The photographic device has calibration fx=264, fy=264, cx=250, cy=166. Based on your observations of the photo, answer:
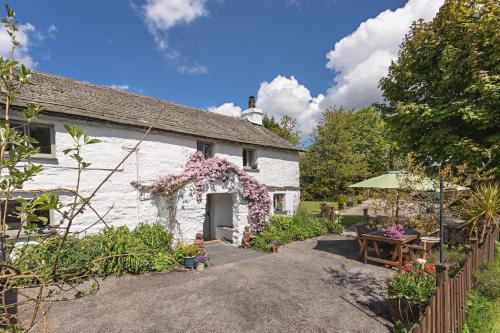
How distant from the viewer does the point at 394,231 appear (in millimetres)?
8945

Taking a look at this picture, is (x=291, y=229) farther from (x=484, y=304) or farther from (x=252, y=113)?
(x=252, y=113)

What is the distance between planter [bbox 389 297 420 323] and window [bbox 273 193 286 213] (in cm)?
1019

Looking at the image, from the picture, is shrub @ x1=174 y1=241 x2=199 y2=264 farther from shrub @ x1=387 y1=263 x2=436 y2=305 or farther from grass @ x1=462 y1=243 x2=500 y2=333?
grass @ x1=462 y1=243 x2=500 y2=333

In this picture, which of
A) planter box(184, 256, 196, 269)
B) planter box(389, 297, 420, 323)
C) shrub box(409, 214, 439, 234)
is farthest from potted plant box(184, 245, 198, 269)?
shrub box(409, 214, 439, 234)

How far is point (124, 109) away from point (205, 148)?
3966mm

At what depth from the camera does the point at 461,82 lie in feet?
33.4

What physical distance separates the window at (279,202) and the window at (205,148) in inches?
205

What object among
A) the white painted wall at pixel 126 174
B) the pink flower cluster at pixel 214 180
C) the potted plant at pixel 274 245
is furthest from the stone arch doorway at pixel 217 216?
the potted plant at pixel 274 245

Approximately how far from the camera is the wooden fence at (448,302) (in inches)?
132

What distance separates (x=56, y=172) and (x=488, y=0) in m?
16.4

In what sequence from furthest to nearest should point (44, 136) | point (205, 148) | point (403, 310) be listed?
point (205, 148), point (44, 136), point (403, 310)

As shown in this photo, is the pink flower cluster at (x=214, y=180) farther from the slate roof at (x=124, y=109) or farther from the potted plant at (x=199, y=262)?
the potted plant at (x=199, y=262)

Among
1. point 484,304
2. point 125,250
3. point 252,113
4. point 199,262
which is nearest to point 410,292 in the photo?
point 484,304

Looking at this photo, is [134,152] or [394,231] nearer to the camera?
[394,231]
